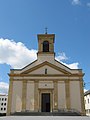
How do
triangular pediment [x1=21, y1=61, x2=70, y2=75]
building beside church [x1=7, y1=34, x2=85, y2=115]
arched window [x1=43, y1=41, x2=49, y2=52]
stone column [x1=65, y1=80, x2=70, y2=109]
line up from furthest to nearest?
arched window [x1=43, y1=41, x2=49, y2=52] < triangular pediment [x1=21, y1=61, x2=70, y2=75] < building beside church [x1=7, y1=34, x2=85, y2=115] < stone column [x1=65, y1=80, x2=70, y2=109]

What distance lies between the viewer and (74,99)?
2884cm

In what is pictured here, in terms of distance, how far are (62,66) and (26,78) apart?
6550mm

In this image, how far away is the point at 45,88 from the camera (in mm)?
29656

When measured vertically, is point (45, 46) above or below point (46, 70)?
above

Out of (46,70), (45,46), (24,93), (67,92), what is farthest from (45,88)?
(45,46)

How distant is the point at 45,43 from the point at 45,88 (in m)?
9.23

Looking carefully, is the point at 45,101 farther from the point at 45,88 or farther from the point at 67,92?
the point at 67,92

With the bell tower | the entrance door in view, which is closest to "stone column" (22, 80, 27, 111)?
the entrance door

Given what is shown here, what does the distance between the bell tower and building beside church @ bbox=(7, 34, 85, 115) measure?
2.66 metres

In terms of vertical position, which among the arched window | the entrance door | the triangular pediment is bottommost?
the entrance door

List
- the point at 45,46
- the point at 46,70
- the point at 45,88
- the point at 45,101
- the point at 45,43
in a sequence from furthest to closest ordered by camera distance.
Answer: the point at 45,43 < the point at 45,46 < the point at 46,70 < the point at 45,101 < the point at 45,88

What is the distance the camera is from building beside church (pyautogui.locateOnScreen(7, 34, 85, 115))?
2866 cm

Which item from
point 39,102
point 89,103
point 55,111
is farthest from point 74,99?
point 89,103

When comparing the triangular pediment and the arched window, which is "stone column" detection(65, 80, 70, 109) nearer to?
the triangular pediment
